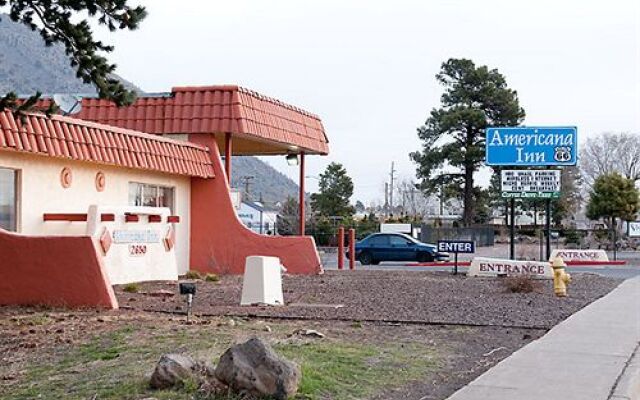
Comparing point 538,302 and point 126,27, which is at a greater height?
point 126,27

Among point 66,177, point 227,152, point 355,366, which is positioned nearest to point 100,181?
point 66,177

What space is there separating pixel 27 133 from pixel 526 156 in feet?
62.7

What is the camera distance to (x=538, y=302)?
63.2 feet

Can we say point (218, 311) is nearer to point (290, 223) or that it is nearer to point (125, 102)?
point (125, 102)

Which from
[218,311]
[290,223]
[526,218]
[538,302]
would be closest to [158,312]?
[218,311]

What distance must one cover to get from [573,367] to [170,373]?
4989 mm

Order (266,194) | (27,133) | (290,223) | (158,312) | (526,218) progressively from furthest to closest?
(266,194) → (526,218) → (290,223) → (27,133) → (158,312)

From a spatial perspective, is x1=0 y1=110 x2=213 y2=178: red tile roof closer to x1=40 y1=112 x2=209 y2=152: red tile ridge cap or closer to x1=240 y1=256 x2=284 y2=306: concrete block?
x1=40 y1=112 x2=209 y2=152: red tile ridge cap

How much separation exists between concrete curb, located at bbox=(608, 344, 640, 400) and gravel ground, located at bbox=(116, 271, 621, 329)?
3962mm

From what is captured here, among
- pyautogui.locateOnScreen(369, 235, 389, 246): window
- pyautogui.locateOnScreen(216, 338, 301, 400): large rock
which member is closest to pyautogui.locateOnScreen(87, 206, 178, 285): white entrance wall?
pyautogui.locateOnScreen(216, 338, 301, 400): large rock

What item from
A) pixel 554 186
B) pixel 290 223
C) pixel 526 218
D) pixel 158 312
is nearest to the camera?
pixel 158 312

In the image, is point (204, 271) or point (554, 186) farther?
point (554, 186)

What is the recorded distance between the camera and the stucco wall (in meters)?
19.1

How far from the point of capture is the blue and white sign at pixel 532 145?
32.8 meters
